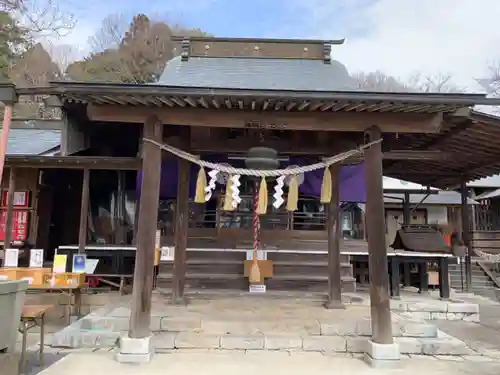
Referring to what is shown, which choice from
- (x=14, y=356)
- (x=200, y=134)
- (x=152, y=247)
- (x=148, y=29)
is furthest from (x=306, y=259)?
(x=148, y=29)

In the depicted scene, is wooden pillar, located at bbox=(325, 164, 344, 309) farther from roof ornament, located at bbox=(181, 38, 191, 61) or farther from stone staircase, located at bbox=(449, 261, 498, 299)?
stone staircase, located at bbox=(449, 261, 498, 299)

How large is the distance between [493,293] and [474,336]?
8.21 meters

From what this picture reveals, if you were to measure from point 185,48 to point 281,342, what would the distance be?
21.9 feet

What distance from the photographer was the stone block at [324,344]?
600 centimetres

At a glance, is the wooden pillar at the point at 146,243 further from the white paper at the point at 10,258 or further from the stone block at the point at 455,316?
the stone block at the point at 455,316

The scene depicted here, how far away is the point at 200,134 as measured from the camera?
7.11 meters

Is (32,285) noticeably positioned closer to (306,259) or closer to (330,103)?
(306,259)

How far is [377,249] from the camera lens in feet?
18.2

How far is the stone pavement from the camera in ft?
16.4

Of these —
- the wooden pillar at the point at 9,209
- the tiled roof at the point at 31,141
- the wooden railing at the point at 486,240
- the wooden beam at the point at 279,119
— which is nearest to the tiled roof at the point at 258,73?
the wooden beam at the point at 279,119

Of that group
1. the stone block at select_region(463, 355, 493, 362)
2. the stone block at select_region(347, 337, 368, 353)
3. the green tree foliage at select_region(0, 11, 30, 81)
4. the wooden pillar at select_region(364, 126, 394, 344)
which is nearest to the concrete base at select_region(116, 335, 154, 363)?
the stone block at select_region(347, 337, 368, 353)

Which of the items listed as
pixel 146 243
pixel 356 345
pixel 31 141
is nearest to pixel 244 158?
pixel 146 243

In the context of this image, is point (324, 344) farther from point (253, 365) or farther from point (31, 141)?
point (31, 141)

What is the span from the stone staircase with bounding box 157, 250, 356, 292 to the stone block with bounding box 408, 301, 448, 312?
52.3 inches
